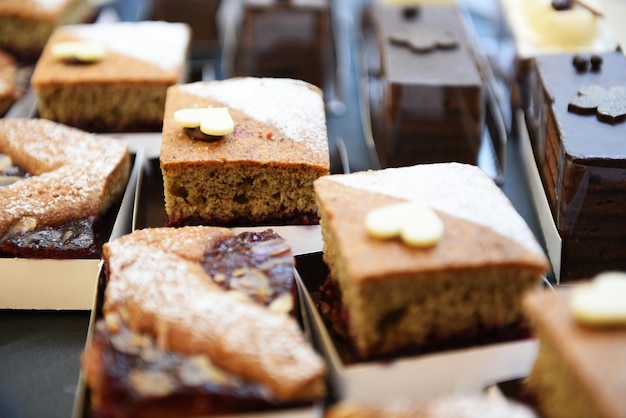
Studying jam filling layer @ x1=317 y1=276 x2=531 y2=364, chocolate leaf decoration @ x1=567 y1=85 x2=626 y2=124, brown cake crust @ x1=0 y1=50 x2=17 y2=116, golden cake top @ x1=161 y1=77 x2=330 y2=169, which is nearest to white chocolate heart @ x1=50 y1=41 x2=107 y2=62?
brown cake crust @ x1=0 y1=50 x2=17 y2=116

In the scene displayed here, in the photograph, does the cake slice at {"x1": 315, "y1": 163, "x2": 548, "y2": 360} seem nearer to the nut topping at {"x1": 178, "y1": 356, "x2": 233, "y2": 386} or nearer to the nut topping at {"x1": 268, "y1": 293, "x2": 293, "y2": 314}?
the nut topping at {"x1": 268, "y1": 293, "x2": 293, "y2": 314}

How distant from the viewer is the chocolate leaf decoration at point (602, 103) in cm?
246

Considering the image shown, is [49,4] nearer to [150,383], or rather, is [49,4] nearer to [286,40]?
[286,40]

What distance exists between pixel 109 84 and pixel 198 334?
1.62 metres

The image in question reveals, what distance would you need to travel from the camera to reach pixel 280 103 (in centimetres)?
273

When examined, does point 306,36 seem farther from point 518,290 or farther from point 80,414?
point 80,414

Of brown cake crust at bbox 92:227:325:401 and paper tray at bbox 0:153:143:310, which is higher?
brown cake crust at bbox 92:227:325:401

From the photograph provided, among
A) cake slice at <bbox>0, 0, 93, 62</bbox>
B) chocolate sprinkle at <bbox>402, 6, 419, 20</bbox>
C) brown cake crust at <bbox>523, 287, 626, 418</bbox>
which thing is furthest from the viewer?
cake slice at <bbox>0, 0, 93, 62</bbox>

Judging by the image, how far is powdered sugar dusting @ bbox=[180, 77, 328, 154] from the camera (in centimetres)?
258

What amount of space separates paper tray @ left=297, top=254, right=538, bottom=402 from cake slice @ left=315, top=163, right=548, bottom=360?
0.06 metres

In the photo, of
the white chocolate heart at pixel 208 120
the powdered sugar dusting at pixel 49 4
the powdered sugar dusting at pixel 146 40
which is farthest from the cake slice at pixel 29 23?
the white chocolate heart at pixel 208 120

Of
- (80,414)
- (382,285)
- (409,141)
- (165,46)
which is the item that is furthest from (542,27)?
Answer: (80,414)

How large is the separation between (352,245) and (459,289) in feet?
1.00

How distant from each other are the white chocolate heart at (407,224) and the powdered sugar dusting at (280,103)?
61cm
